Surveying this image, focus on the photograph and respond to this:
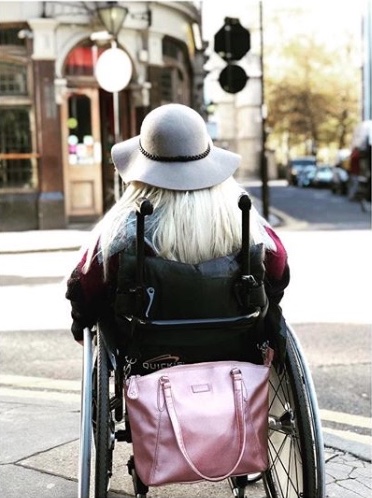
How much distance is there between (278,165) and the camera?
68312 millimetres

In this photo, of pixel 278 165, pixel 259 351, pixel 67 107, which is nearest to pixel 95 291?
pixel 259 351

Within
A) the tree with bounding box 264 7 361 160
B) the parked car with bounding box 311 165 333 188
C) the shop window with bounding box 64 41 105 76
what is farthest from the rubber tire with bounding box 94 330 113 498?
the tree with bounding box 264 7 361 160

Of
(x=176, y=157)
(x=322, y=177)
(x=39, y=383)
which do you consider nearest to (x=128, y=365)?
(x=176, y=157)

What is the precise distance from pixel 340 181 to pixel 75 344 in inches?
1077

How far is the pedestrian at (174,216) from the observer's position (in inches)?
99.2

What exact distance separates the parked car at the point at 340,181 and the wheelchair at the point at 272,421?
29.4 m

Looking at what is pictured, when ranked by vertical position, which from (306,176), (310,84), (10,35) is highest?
(310,84)

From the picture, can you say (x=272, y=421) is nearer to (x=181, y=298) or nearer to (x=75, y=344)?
(x=181, y=298)

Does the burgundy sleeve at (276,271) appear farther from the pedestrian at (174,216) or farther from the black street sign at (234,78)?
the black street sign at (234,78)

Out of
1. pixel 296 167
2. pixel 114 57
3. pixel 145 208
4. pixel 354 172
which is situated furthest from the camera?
pixel 296 167

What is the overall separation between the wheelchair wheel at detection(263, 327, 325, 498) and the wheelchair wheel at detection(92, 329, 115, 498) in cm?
56

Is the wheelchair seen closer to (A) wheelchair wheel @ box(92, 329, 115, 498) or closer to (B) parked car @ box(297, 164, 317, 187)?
(A) wheelchair wheel @ box(92, 329, 115, 498)

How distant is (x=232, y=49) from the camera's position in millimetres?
12766

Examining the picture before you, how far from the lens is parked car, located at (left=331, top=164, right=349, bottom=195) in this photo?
3200cm
